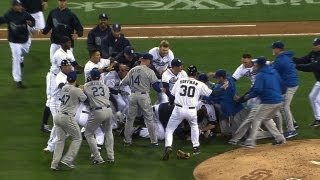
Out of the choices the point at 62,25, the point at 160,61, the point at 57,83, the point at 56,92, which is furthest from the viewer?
the point at 62,25

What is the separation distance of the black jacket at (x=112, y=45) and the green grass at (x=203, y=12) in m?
7.64

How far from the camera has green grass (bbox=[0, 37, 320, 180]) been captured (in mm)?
11984

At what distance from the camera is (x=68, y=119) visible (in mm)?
11766

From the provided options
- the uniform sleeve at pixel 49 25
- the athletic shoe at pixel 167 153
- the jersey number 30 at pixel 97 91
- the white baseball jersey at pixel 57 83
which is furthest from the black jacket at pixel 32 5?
the athletic shoe at pixel 167 153

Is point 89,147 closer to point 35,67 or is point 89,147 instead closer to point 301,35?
point 35,67

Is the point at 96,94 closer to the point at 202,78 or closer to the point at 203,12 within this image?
the point at 202,78

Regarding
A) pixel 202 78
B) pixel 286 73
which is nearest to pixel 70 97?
pixel 202 78

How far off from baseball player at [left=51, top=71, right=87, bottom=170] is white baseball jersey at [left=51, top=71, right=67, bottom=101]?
28.3 inches

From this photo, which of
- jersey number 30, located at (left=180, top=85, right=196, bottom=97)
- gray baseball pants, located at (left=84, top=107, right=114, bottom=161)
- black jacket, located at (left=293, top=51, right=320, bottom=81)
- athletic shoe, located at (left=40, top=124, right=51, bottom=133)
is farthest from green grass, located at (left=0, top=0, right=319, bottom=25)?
gray baseball pants, located at (left=84, top=107, right=114, bottom=161)

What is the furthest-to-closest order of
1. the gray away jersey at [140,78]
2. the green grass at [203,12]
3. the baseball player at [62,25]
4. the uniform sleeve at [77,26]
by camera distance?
1. the green grass at [203,12]
2. the uniform sleeve at [77,26]
3. the baseball player at [62,25]
4. the gray away jersey at [140,78]

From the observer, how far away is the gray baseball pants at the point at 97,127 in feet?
39.4

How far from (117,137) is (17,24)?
4214 millimetres

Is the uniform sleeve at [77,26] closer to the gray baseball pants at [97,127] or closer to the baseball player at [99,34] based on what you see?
the baseball player at [99,34]

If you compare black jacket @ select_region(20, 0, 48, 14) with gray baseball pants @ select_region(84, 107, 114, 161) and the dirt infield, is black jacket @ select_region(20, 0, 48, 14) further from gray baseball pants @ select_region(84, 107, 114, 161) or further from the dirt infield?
gray baseball pants @ select_region(84, 107, 114, 161)
